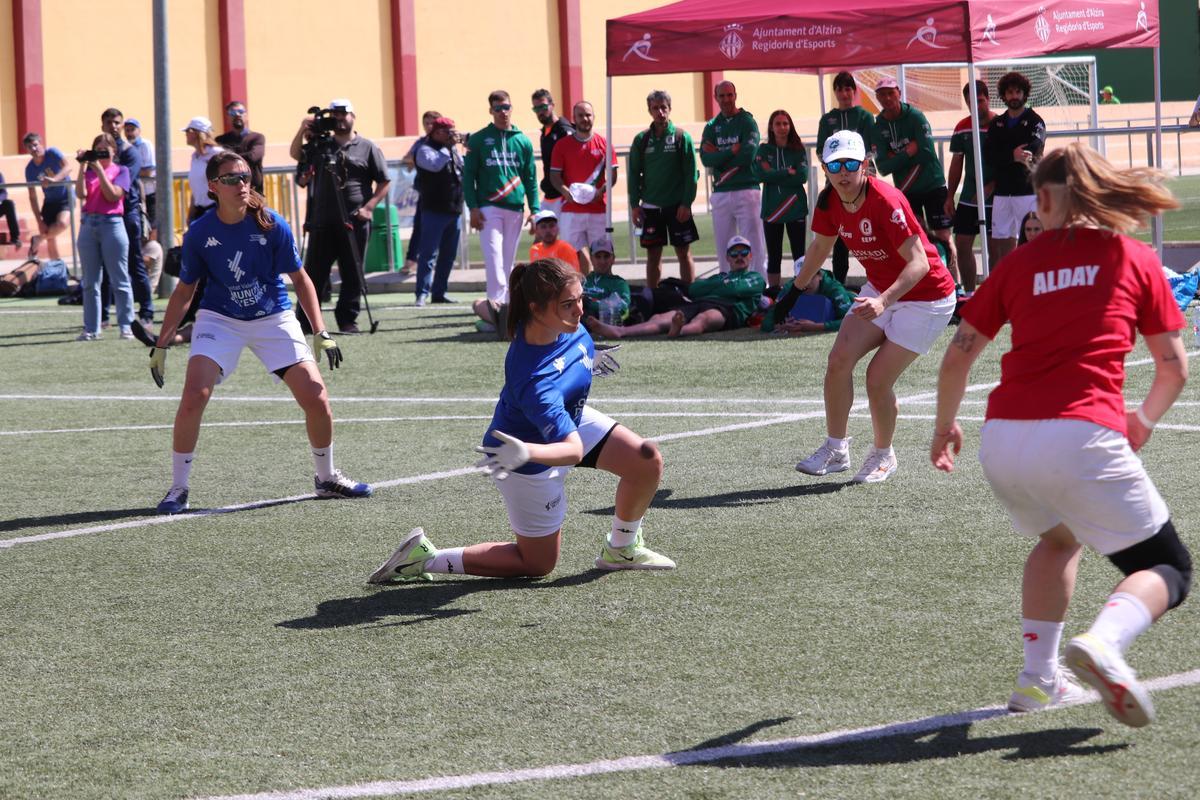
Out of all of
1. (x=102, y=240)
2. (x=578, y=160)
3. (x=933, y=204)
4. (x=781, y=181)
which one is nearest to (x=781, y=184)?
(x=781, y=181)

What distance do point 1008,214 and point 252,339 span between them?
9402 mm

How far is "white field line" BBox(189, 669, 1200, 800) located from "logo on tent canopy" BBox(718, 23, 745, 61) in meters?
12.5

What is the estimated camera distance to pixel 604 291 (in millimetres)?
15875

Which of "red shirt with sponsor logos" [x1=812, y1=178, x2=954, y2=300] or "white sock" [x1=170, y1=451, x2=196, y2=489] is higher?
"red shirt with sponsor logos" [x1=812, y1=178, x2=954, y2=300]

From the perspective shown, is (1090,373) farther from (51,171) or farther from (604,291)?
(51,171)

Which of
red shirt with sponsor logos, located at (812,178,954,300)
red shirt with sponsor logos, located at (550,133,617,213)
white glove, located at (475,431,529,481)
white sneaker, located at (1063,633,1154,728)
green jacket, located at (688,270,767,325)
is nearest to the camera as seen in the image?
white sneaker, located at (1063,633,1154,728)

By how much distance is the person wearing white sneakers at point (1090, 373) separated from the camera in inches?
179

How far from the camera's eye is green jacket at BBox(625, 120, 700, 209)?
17109 mm

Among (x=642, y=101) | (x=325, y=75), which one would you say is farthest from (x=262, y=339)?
(x=642, y=101)

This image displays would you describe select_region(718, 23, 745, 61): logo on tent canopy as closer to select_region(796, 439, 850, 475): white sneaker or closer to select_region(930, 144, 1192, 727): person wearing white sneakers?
select_region(796, 439, 850, 475): white sneaker

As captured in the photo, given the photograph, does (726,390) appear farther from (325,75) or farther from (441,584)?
(325,75)

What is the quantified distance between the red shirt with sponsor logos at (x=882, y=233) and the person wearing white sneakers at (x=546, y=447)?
7.02ft

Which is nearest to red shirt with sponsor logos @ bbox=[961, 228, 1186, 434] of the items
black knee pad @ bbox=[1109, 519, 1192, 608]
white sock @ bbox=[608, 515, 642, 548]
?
black knee pad @ bbox=[1109, 519, 1192, 608]

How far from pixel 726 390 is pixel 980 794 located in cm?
815
